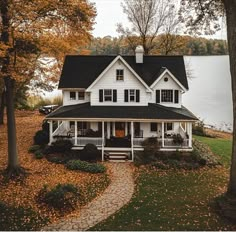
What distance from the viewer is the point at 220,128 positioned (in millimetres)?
48250

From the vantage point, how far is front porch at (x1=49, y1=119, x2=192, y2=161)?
1034 inches

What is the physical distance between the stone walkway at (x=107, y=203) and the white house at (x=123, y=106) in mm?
4590

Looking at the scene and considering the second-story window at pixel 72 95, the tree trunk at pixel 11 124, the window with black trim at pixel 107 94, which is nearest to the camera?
the tree trunk at pixel 11 124

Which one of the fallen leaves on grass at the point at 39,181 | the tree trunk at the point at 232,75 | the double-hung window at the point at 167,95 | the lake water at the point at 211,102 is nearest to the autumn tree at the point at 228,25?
the tree trunk at the point at 232,75

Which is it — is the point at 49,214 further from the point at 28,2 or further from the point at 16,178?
the point at 28,2

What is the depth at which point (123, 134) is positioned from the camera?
28.8 m

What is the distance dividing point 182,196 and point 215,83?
86501mm

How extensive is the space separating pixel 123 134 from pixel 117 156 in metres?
3.50

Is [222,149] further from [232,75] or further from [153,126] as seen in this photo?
[232,75]

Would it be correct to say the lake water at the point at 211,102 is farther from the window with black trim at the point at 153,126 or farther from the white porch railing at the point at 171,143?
the white porch railing at the point at 171,143

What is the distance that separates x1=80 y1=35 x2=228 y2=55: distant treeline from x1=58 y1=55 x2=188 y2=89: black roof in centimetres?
285

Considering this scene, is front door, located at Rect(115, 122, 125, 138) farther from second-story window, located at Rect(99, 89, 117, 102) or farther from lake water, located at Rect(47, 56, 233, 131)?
lake water, located at Rect(47, 56, 233, 131)

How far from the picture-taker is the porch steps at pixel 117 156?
25.5 meters

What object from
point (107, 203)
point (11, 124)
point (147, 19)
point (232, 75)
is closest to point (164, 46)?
point (147, 19)
